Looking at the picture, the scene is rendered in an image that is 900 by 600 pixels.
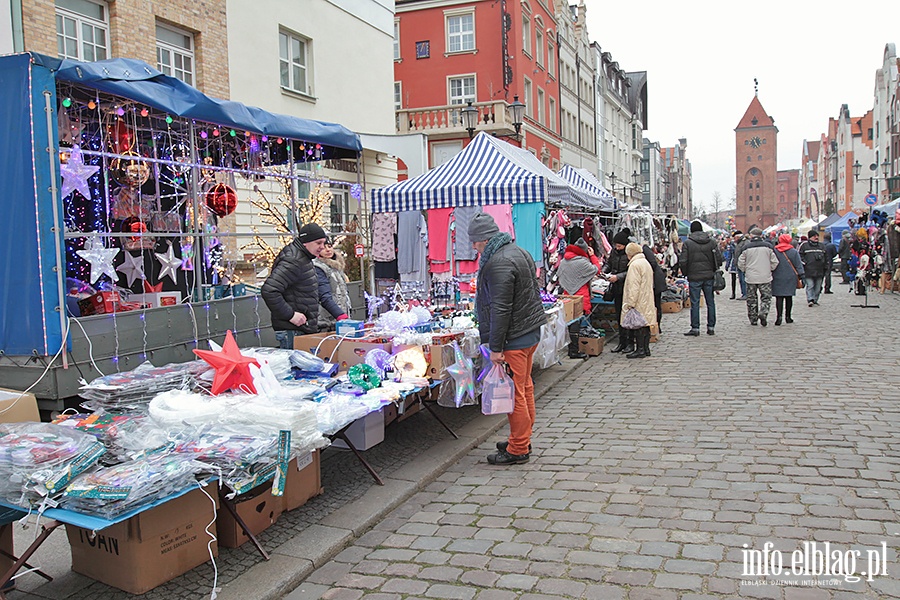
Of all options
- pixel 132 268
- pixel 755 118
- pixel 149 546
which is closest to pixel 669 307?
pixel 132 268

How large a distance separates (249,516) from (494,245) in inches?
104

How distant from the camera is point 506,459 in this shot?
18.7 ft

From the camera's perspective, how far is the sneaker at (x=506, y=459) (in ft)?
18.7

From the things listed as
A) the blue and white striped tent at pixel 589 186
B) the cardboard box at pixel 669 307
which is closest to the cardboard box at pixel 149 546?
the blue and white striped tent at pixel 589 186

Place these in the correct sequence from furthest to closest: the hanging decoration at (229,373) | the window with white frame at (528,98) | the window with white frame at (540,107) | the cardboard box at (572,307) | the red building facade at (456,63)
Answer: the window with white frame at (540,107)
the window with white frame at (528,98)
the red building facade at (456,63)
the cardboard box at (572,307)
the hanging decoration at (229,373)

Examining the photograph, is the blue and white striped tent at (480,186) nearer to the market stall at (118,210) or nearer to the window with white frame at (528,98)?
the market stall at (118,210)

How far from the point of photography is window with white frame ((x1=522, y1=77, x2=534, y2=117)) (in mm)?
33406

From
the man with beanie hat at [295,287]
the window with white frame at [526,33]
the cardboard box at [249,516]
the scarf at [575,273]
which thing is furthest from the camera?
the window with white frame at [526,33]

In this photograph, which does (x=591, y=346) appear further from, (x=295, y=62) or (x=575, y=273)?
(x=295, y=62)

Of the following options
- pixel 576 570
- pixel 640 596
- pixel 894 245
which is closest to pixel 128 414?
pixel 576 570

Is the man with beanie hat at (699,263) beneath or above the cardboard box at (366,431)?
above

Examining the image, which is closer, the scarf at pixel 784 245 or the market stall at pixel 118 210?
the market stall at pixel 118 210

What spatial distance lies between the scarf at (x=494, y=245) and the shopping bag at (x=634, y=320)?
17.9ft

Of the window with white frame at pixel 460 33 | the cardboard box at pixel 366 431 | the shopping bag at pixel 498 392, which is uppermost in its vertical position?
the window with white frame at pixel 460 33
